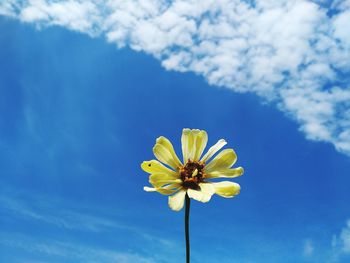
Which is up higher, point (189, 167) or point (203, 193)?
point (189, 167)

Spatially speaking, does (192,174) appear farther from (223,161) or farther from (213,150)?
(213,150)

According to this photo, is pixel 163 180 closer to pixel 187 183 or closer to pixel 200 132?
pixel 187 183

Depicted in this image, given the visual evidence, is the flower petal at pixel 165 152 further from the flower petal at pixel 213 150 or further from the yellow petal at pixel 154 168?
the flower petal at pixel 213 150

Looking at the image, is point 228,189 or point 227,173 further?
point 227,173

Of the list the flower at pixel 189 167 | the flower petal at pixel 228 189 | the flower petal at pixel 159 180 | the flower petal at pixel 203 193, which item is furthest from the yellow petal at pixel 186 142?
the flower petal at pixel 228 189

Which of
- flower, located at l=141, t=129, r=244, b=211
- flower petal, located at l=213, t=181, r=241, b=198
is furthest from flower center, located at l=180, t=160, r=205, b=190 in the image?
flower petal, located at l=213, t=181, r=241, b=198

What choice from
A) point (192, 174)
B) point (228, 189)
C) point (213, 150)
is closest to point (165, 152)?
point (192, 174)
